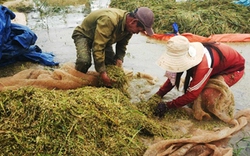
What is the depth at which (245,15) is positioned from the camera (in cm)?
750

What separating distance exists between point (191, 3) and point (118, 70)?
5232 mm

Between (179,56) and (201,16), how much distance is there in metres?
4.46

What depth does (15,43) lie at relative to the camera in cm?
464

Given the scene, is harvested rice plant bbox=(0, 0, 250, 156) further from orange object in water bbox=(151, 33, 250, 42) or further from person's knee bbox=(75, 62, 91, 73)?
orange object in water bbox=(151, 33, 250, 42)

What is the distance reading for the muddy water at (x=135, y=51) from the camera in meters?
4.39

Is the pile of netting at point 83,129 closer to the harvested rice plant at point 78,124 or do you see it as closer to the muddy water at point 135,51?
the harvested rice plant at point 78,124

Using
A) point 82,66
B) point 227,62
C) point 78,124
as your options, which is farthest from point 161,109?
point 78,124

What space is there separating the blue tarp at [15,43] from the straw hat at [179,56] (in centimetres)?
238

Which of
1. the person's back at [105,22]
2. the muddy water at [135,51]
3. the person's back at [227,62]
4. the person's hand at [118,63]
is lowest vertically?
the muddy water at [135,51]

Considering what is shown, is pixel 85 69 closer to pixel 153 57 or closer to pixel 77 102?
pixel 77 102

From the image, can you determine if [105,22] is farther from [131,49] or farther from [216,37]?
[216,37]

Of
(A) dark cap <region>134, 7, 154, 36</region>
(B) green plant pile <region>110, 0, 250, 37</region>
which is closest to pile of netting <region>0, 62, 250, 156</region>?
(A) dark cap <region>134, 7, 154, 36</region>

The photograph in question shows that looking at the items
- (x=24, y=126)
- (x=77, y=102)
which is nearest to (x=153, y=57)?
(x=77, y=102)

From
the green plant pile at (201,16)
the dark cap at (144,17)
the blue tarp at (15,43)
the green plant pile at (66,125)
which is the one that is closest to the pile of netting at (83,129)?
the green plant pile at (66,125)
